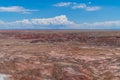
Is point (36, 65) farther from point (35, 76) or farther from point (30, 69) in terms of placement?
point (35, 76)

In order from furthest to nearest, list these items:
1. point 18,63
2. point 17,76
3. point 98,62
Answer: point 98,62 < point 18,63 < point 17,76

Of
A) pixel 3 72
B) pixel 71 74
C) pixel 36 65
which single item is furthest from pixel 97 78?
pixel 3 72

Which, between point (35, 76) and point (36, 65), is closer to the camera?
point (35, 76)

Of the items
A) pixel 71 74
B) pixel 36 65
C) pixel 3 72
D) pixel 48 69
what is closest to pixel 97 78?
pixel 71 74

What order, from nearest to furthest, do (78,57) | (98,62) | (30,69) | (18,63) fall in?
(30,69) < (18,63) < (98,62) < (78,57)

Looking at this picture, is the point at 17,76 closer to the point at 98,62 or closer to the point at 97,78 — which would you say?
the point at 97,78

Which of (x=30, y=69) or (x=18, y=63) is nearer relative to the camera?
(x=30, y=69)

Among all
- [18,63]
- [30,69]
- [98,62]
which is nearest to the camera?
[30,69]

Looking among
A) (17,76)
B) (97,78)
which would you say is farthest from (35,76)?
(97,78)

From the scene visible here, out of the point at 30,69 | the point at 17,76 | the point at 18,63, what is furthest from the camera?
the point at 18,63
